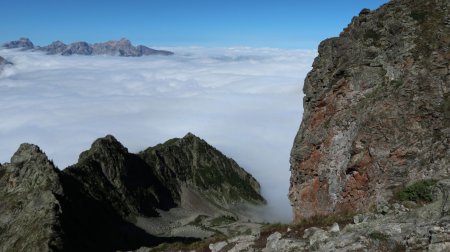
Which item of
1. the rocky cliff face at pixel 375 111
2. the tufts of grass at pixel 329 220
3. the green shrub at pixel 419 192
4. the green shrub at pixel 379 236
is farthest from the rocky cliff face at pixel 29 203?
the green shrub at pixel 379 236

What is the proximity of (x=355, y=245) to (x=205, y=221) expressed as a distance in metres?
174

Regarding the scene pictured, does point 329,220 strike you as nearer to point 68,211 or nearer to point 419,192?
point 419,192

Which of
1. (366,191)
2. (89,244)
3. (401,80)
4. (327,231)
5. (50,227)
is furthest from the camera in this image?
(89,244)

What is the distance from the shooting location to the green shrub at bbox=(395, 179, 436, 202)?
24812 mm

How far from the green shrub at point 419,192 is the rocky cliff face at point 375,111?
858cm

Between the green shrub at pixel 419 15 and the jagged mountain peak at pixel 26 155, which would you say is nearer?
the green shrub at pixel 419 15

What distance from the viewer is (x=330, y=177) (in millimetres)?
44500

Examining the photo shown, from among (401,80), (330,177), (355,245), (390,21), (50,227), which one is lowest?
(50,227)

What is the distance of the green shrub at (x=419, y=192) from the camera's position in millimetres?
24812

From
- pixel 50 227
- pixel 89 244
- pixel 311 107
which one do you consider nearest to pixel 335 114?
pixel 311 107

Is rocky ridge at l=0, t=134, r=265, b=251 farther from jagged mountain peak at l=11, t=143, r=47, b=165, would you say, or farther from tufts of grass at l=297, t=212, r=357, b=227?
tufts of grass at l=297, t=212, r=357, b=227

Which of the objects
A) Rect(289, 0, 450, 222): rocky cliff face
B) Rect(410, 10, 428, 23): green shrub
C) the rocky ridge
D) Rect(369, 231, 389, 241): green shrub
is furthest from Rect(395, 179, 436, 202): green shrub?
the rocky ridge

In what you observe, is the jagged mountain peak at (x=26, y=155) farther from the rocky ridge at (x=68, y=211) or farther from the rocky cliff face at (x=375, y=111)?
the rocky cliff face at (x=375, y=111)

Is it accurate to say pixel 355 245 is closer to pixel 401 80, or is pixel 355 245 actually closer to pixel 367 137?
pixel 367 137
